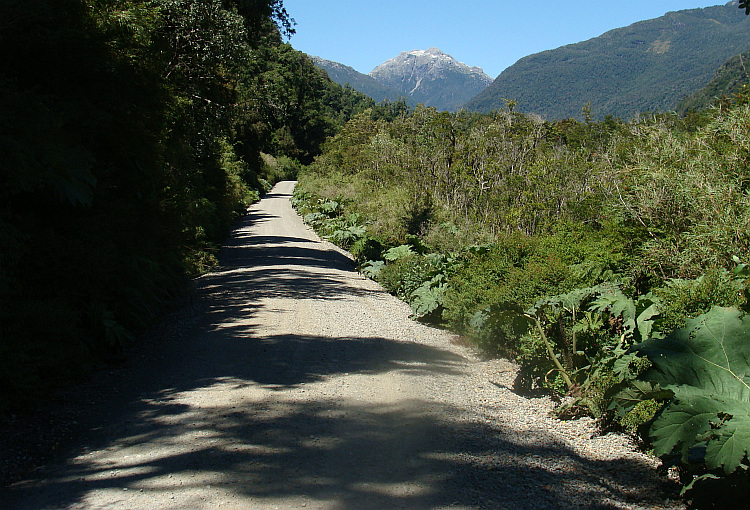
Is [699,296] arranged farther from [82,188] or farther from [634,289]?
[82,188]

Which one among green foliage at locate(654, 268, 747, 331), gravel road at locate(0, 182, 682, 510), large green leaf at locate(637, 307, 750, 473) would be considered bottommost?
gravel road at locate(0, 182, 682, 510)

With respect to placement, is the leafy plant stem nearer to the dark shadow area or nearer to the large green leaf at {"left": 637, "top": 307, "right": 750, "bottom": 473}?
the dark shadow area

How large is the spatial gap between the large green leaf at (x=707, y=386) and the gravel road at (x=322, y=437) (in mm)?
741

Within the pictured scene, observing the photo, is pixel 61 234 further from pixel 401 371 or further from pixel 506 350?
pixel 506 350

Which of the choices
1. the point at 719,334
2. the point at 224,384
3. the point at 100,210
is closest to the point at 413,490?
the point at 719,334

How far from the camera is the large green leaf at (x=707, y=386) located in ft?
10.0

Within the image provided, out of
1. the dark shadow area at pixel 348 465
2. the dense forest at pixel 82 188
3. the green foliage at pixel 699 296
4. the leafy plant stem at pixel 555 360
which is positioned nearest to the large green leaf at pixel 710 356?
the green foliage at pixel 699 296

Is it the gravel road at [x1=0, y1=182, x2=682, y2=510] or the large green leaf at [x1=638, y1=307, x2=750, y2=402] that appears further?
the gravel road at [x1=0, y1=182, x2=682, y2=510]

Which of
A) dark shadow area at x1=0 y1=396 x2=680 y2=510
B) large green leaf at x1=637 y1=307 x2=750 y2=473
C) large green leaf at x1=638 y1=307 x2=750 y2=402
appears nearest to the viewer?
large green leaf at x1=637 y1=307 x2=750 y2=473

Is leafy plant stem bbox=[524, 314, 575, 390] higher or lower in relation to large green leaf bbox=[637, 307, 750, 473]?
lower

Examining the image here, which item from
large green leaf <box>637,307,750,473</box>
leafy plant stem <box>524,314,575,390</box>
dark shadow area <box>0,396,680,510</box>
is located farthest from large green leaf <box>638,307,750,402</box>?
leafy plant stem <box>524,314,575,390</box>

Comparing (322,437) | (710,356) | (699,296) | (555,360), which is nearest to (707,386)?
(710,356)

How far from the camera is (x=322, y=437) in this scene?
4449 mm

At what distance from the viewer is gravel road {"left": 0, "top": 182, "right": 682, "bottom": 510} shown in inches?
141
